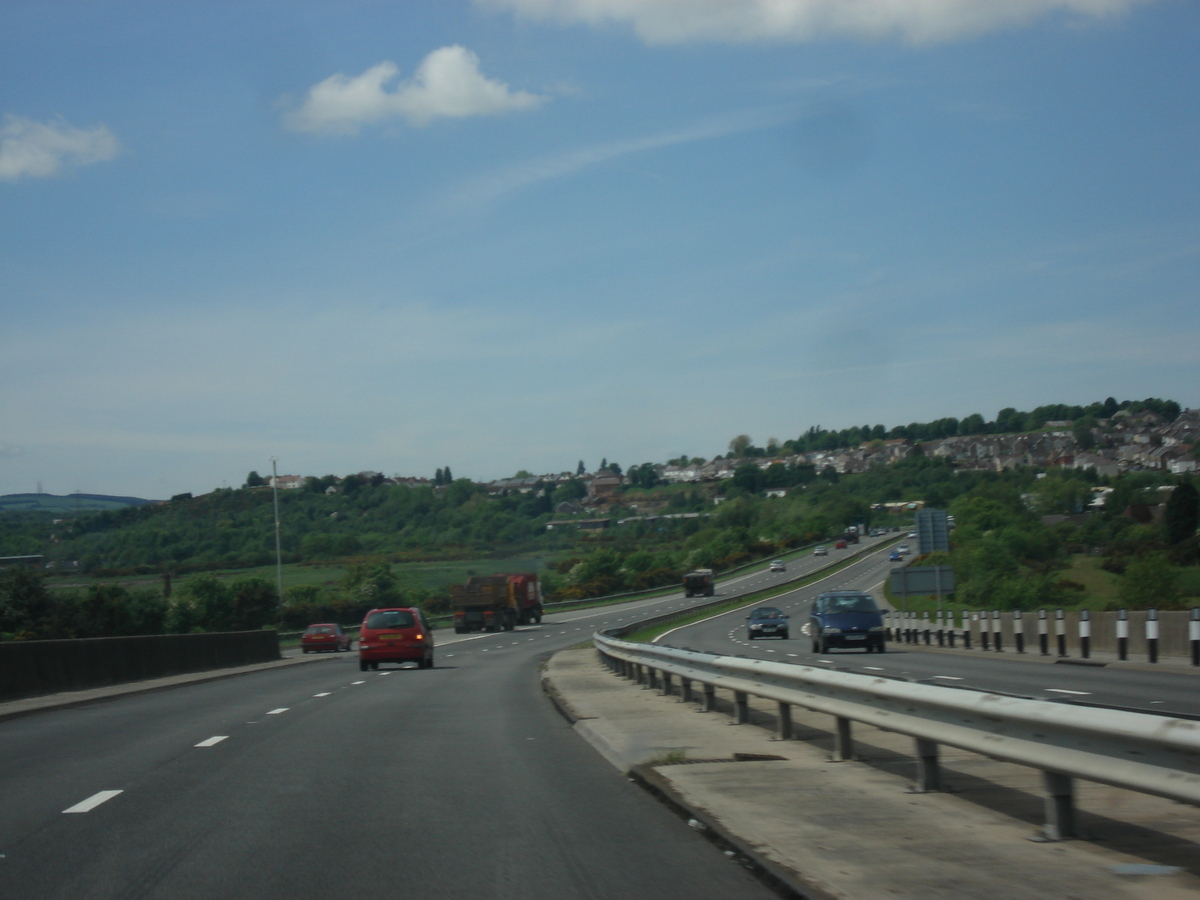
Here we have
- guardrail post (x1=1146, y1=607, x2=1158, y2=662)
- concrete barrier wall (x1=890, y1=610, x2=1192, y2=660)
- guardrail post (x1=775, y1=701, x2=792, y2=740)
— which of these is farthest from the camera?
concrete barrier wall (x1=890, y1=610, x2=1192, y2=660)

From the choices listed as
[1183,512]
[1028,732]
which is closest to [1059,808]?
[1028,732]

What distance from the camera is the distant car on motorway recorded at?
48.1 metres

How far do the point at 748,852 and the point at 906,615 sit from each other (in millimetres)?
39958

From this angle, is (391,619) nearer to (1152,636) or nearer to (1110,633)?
(1110,633)

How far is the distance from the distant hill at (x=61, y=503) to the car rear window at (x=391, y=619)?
75154mm

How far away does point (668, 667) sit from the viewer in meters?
16.7

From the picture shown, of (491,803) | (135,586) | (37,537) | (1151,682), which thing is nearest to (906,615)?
(1151,682)

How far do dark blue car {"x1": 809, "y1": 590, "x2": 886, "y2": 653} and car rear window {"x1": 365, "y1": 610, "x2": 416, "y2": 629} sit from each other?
10.5 meters

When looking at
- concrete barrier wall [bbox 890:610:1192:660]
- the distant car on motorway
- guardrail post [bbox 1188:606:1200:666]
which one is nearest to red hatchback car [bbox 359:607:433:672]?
concrete barrier wall [bbox 890:610:1192:660]

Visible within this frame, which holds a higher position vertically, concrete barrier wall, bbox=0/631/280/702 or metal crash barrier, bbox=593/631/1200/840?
metal crash barrier, bbox=593/631/1200/840

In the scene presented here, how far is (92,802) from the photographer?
357 inches

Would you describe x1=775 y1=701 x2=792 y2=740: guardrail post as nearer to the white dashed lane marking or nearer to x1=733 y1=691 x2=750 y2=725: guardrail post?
x1=733 y1=691 x2=750 y2=725: guardrail post

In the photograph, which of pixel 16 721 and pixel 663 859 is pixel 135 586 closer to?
pixel 16 721

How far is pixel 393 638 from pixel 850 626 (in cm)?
1167
